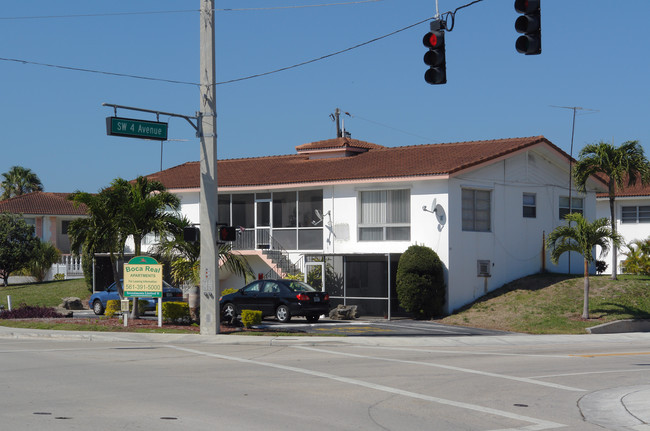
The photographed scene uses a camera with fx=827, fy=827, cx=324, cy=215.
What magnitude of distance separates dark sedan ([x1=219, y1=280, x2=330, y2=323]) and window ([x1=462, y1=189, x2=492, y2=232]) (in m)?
6.72

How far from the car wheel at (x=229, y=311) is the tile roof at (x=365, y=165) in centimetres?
675

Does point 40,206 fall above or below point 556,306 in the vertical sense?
above

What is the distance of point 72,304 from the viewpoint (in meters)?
36.6

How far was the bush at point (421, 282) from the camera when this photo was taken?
29.0 meters

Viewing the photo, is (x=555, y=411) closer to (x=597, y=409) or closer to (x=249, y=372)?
(x=597, y=409)

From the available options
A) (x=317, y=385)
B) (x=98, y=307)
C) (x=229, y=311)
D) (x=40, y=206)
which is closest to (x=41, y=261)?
(x=40, y=206)

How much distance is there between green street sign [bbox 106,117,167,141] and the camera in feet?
67.7

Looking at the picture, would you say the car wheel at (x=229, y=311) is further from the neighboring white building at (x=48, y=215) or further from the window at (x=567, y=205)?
the neighboring white building at (x=48, y=215)

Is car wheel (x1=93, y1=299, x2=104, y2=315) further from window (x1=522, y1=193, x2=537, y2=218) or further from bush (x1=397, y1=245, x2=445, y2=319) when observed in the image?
window (x1=522, y1=193, x2=537, y2=218)

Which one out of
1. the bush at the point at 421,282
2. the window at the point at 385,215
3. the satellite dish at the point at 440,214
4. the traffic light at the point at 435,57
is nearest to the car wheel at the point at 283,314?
the bush at the point at 421,282

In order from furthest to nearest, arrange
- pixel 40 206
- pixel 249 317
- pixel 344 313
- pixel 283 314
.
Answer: pixel 40 206 → pixel 344 313 → pixel 283 314 → pixel 249 317

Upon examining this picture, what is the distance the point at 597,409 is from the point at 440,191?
740 inches

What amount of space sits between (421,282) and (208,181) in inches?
374

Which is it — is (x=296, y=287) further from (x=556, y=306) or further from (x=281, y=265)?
(x=556, y=306)
